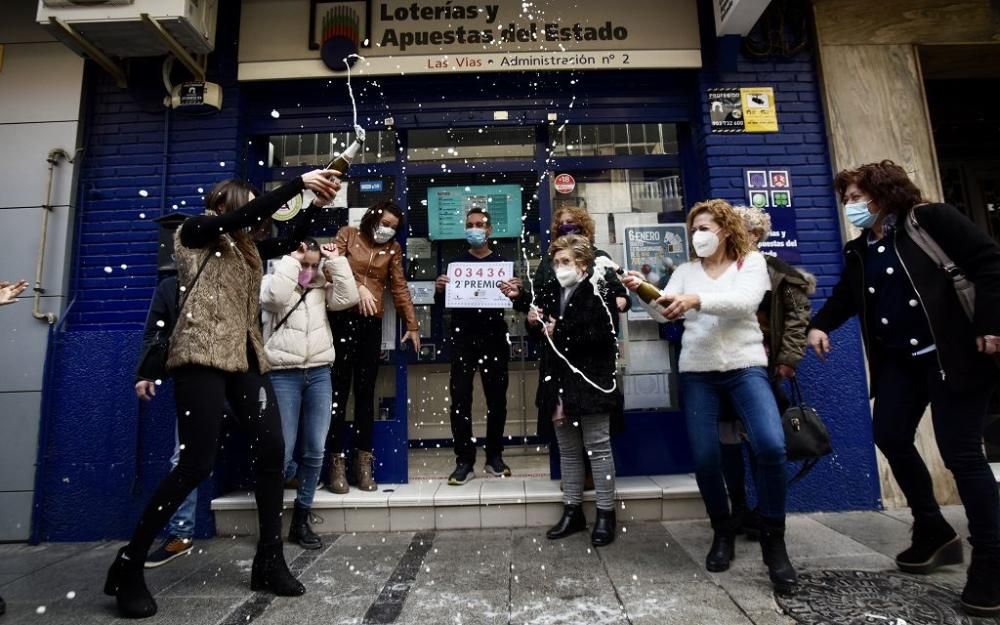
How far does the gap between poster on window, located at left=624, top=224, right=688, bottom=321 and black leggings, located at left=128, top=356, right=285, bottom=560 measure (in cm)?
305

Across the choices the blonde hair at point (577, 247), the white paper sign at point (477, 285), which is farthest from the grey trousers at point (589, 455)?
the white paper sign at point (477, 285)

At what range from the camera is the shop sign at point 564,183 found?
474 cm

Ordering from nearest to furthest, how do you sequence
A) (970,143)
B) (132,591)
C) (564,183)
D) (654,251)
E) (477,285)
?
(132,591)
(477,285)
(654,251)
(564,183)
(970,143)

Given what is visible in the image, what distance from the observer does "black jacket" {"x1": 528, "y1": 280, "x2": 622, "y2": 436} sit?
330 centimetres

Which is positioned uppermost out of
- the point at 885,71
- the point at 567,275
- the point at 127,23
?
the point at 127,23

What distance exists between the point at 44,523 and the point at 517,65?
17.7 ft

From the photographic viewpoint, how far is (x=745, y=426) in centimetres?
278

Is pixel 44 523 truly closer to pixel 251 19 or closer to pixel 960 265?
pixel 251 19

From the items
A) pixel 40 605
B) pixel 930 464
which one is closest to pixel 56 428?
pixel 40 605

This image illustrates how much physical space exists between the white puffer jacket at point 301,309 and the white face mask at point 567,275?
153 centimetres

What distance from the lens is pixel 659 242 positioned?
4.59 meters

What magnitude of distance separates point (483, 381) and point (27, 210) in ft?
13.6

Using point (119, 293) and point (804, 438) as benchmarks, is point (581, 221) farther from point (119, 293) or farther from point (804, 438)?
point (119, 293)

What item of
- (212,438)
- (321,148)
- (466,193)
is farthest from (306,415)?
(321,148)
